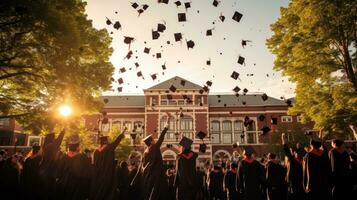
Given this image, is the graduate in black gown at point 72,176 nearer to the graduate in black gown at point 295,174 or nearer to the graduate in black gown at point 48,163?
the graduate in black gown at point 48,163

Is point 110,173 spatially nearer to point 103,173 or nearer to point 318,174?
point 103,173

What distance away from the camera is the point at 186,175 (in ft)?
23.0

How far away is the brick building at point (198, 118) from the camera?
39906 mm

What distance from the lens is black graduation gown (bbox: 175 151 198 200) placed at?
22.8 ft

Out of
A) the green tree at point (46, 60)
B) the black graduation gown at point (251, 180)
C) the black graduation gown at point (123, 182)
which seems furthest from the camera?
the green tree at point (46, 60)

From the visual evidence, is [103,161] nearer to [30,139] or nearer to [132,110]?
[132,110]

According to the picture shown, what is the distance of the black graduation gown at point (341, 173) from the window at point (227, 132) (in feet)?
115

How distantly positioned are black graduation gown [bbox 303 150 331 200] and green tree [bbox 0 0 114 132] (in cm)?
923

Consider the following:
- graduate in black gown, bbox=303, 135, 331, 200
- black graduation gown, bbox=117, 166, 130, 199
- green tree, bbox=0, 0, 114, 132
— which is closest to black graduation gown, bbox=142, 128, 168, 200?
black graduation gown, bbox=117, 166, 130, 199

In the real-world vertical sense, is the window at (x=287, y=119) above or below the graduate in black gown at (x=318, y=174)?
above

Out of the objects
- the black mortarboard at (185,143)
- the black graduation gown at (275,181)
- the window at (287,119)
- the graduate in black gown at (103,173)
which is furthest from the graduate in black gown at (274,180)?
the window at (287,119)

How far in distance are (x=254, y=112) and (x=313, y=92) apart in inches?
1098

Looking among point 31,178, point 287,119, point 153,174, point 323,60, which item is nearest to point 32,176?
point 31,178

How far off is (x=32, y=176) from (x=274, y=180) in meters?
6.24
